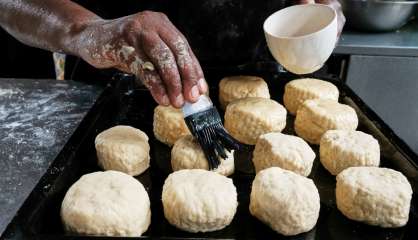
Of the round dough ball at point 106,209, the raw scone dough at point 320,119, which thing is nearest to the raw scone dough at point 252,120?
the raw scone dough at point 320,119

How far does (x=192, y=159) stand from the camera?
53.3 inches

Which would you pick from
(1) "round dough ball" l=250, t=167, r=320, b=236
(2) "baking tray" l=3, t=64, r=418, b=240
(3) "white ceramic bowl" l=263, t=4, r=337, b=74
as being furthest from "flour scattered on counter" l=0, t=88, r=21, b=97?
(1) "round dough ball" l=250, t=167, r=320, b=236

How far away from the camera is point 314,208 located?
1.16m

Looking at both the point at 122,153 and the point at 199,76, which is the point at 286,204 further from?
the point at 122,153

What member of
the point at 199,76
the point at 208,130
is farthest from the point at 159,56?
the point at 208,130

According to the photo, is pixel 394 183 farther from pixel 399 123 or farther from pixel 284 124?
pixel 399 123

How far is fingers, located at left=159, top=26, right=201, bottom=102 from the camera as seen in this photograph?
4.08 feet

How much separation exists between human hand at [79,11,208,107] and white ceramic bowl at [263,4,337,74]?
0.34 m

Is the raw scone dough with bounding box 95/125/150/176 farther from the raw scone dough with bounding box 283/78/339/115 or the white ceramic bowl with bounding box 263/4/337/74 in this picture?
the raw scone dough with bounding box 283/78/339/115

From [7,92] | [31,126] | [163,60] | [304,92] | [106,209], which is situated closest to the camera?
[106,209]

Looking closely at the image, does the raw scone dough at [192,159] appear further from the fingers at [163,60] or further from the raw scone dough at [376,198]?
the raw scone dough at [376,198]

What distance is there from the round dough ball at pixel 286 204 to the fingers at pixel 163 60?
14.4 inches

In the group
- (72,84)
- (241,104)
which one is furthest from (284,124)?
(72,84)

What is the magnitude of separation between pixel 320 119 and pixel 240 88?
36cm
